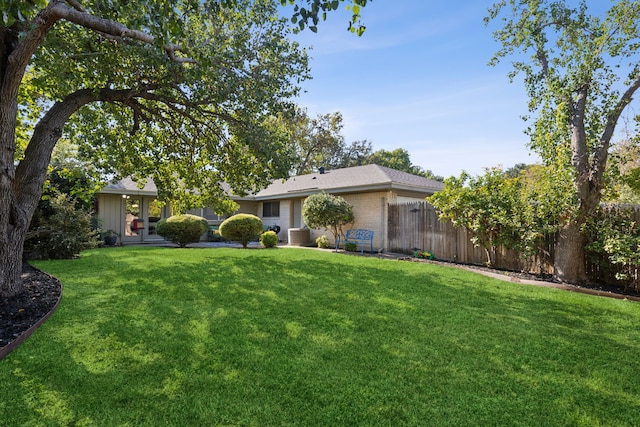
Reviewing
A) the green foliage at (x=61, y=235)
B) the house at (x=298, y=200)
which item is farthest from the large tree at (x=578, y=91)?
the green foliage at (x=61, y=235)

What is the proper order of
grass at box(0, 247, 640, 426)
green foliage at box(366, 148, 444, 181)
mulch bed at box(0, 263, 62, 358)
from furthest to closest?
green foliage at box(366, 148, 444, 181), mulch bed at box(0, 263, 62, 358), grass at box(0, 247, 640, 426)

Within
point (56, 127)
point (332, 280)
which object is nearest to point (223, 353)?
point (332, 280)

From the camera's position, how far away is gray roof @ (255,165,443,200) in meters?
13.6

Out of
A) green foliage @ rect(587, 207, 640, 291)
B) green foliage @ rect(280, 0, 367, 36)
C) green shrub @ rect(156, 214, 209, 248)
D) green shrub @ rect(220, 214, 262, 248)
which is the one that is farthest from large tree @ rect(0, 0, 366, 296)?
green foliage @ rect(587, 207, 640, 291)

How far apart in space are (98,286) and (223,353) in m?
3.91

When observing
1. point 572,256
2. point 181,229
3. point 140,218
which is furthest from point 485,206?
point 140,218

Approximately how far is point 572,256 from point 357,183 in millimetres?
8241

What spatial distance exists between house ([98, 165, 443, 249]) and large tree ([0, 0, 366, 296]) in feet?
8.41

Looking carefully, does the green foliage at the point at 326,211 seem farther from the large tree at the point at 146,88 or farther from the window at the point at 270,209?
the window at the point at 270,209

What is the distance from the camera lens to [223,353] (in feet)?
10.9

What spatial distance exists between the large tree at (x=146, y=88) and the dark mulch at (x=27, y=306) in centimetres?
28

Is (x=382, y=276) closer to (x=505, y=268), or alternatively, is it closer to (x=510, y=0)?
(x=505, y=268)

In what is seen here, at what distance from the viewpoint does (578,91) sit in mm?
7590

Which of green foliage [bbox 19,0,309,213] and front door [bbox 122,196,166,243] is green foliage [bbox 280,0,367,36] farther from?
front door [bbox 122,196,166,243]
